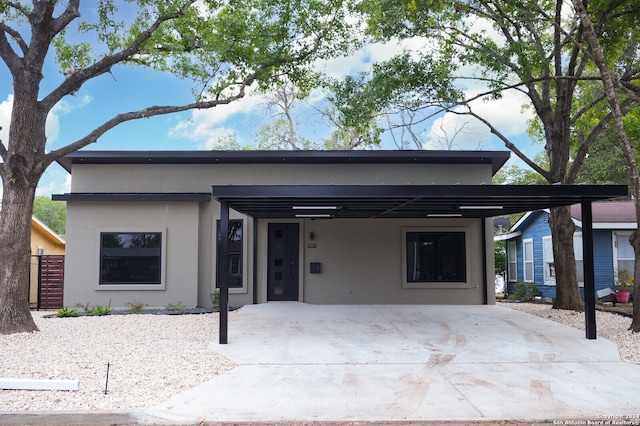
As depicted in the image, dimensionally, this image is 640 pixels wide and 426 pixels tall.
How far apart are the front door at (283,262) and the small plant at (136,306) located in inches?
127

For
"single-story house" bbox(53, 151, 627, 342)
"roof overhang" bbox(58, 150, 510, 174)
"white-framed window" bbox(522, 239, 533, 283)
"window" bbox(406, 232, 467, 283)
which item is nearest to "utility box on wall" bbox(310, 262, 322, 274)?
"single-story house" bbox(53, 151, 627, 342)

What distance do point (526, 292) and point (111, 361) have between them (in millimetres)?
14873

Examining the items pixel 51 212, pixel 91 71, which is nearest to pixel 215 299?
pixel 91 71

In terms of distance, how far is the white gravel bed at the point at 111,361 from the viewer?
5703 mm

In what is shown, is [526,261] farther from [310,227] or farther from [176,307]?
[176,307]

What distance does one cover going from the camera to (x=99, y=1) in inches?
486

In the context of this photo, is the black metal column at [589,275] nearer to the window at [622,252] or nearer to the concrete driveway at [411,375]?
the concrete driveway at [411,375]

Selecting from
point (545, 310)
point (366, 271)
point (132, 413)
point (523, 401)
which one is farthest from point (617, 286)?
point (132, 413)

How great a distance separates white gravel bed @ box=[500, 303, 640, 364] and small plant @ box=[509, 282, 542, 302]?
4.48 meters

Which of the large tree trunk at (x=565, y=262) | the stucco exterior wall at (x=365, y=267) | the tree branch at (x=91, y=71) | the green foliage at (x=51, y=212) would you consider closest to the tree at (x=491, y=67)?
the large tree trunk at (x=565, y=262)

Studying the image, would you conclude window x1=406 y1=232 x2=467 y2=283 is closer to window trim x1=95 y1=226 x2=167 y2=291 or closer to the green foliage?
window trim x1=95 y1=226 x2=167 y2=291

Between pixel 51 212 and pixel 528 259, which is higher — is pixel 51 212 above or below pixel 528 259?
above

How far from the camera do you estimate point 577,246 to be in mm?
17234

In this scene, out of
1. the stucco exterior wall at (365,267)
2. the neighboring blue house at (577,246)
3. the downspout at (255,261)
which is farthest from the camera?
the neighboring blue house at (577,246)
